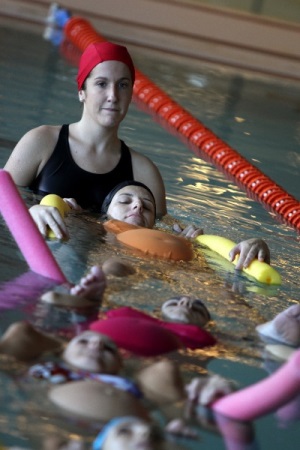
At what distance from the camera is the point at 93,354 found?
2.44 metres

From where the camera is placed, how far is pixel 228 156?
655cm

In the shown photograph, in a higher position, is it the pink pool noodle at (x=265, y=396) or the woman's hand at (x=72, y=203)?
the pink pool noodle at (x=265, y=396)

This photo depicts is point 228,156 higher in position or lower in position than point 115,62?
lower

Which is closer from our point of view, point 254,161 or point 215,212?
point 215,212

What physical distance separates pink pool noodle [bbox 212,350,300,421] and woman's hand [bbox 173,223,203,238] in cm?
202

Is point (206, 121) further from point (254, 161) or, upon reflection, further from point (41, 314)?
point (41, 314)

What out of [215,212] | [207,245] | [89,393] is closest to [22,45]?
[215,212]

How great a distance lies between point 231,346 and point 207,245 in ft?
4.38

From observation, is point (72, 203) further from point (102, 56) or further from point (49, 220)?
point (102, 56)

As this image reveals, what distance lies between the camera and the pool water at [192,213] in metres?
2.64

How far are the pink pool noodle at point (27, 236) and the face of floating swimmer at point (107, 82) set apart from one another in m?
1.00

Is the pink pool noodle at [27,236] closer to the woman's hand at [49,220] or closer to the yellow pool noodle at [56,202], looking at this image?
the woman's hand at [49,220]

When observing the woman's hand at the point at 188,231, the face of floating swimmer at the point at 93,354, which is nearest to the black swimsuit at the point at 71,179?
the woman's hand at the point at 188,231

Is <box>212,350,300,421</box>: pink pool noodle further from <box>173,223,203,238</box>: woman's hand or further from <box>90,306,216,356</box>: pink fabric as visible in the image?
<box>173,223,203,238</box>: woman's hand
